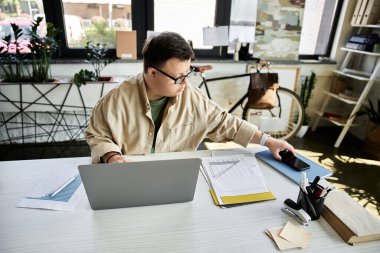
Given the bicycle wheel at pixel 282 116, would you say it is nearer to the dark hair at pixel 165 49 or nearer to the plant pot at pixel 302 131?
the plant pot at pixel 302 131

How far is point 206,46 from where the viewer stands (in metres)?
3.01

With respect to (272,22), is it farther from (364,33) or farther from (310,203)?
(310,203)

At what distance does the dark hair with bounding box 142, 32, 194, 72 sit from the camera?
1054 millimetres

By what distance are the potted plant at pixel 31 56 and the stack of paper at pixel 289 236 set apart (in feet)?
7.39

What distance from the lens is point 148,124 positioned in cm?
121

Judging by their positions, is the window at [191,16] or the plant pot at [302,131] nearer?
the window at [191,16]

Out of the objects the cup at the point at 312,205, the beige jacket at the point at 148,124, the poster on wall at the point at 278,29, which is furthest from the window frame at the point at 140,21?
the cup at the point at 312,205

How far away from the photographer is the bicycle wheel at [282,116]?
119 inches

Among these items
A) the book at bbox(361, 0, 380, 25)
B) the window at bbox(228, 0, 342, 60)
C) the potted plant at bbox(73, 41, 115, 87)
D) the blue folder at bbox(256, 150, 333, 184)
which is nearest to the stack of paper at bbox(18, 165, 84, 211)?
the blue folder at bbox(256, 150, 333, 184)

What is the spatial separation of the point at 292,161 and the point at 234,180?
0.30 m

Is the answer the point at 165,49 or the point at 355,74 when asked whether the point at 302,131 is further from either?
the point at 165,49

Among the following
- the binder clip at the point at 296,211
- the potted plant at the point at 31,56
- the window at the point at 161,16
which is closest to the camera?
the binder clip at the point at 296,211

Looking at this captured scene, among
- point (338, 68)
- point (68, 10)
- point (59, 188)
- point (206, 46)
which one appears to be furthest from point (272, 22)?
point (59, 188)

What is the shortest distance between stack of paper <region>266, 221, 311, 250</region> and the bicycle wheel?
2.20 metres
